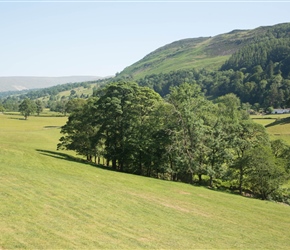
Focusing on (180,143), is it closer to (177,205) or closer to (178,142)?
(178,142)

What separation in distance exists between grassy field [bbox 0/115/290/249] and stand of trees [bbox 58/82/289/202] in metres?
9.94

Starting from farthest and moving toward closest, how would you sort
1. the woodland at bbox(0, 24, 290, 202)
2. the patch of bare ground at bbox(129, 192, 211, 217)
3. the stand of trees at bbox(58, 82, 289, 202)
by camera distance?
the stand of trees at bbox(58, 82, 289, 202) → the woodland at bbox(0, 24, 290, 202) → the patch of bare ground at bbox(129, 192, 211, 217)

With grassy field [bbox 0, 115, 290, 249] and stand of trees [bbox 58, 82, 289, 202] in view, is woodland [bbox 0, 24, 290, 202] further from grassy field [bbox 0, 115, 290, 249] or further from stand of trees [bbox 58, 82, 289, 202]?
grassy field [bbox 0, 115, 290, 249]

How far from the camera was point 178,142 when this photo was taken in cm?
5031

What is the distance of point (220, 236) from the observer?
24297 mm

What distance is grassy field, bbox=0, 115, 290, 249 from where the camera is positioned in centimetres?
1827

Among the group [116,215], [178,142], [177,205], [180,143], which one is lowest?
[177,205]

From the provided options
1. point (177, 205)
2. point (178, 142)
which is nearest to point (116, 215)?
point (177, 205)

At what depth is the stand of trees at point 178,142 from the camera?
162ft

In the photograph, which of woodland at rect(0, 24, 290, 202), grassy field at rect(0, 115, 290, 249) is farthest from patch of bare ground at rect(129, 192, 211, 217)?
woodland at rect(0, 24, 290, 202)

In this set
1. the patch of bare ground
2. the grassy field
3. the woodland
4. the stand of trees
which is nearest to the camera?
the grassy field

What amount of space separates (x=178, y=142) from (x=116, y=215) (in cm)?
2767

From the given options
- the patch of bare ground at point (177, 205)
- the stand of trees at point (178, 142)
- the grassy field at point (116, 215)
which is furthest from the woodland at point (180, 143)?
the patch of bare ground at point (177, 205)

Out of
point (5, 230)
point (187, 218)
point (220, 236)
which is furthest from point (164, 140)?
point (5, 230)
